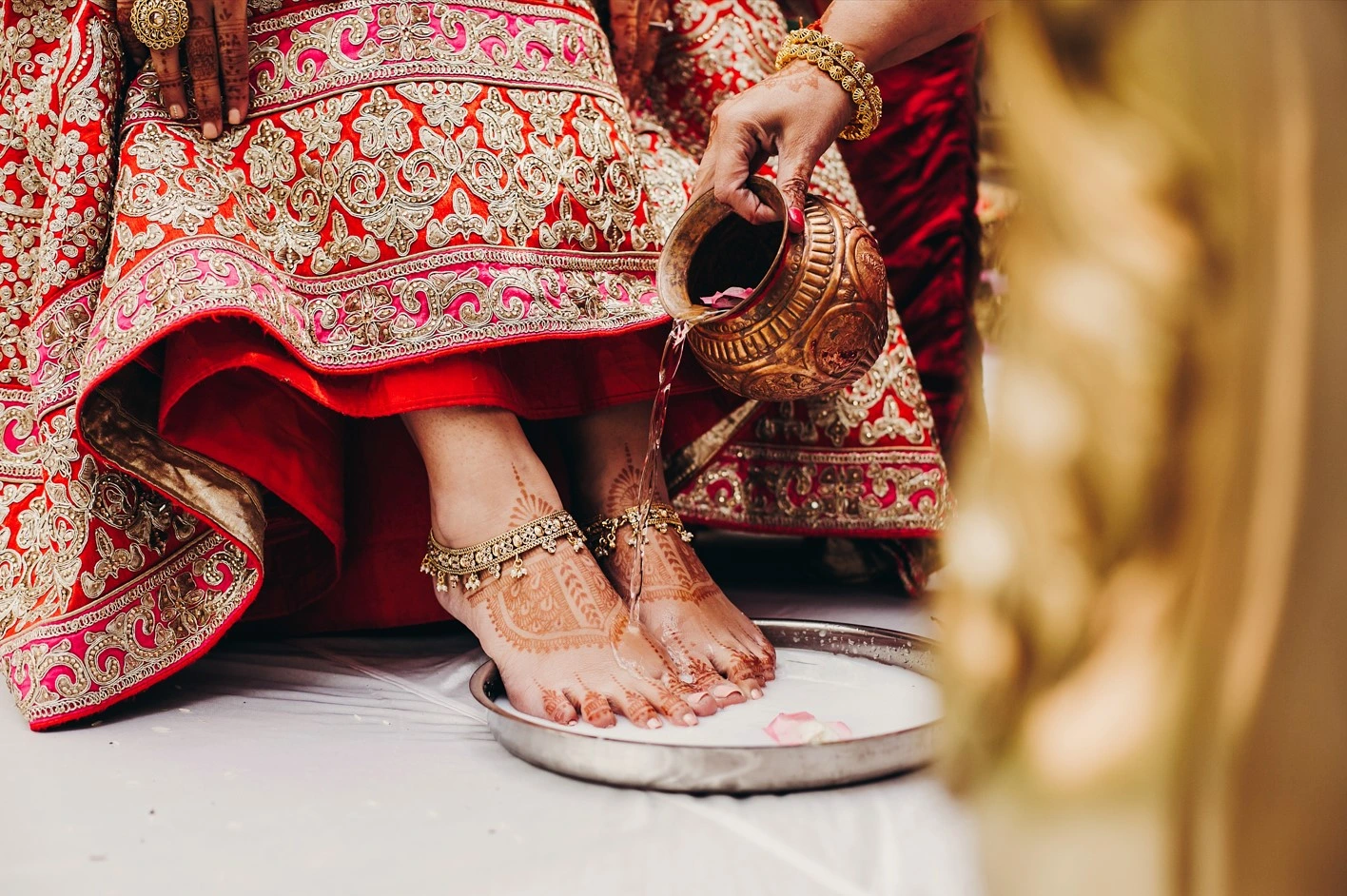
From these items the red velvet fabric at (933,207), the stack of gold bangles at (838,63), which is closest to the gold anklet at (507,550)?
the stack of gold bangles at (838,63)

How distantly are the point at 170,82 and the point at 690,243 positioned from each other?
1.63 feet

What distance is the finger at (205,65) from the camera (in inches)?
39.8

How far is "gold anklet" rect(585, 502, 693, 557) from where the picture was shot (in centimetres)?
110

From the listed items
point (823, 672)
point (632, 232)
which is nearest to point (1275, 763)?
point (823, 672)

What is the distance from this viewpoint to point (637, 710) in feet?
2.93

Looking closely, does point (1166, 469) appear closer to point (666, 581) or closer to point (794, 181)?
point (794, 181)

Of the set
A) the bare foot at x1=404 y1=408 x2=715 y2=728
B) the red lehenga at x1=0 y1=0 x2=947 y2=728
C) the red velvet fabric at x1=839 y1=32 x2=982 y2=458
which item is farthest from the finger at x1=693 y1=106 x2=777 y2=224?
the red velvet fabric at x1=839 y1=32 x2=982 y2=458

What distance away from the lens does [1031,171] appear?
0.19 m

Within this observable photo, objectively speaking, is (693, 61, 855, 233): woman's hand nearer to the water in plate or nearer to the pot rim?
the pot rim

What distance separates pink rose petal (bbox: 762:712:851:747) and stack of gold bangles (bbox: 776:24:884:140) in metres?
0.52

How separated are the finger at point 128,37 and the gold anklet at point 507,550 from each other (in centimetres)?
54

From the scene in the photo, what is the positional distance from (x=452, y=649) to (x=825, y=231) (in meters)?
0.62

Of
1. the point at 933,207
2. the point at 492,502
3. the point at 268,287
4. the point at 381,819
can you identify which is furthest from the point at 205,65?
the point at 933,207

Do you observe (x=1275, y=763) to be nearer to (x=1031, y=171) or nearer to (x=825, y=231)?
(x=1031, y=171)
